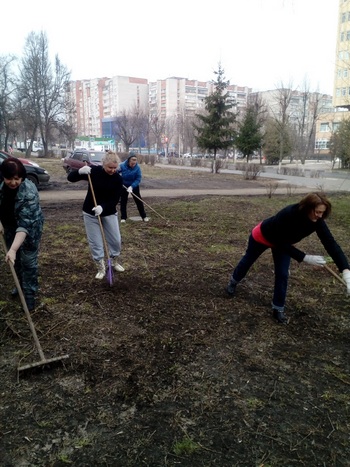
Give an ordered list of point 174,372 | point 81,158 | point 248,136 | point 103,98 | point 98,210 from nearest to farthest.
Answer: point 174,372, point 98,210, point 81,158, point 248,136, point 103,98

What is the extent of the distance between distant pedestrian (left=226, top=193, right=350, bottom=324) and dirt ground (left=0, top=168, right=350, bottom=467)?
498 millimetres

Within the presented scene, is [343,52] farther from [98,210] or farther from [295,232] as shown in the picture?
[98,210]

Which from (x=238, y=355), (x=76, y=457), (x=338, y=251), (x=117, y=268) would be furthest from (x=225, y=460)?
(x=117, y=268)

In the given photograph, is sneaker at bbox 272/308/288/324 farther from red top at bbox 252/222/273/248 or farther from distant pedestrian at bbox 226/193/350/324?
red top at bbox 252/222/273/248

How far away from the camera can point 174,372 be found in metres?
2.86

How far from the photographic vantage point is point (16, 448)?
2.14 metres

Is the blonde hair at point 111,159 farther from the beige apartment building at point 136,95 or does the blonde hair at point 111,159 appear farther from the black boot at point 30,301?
the beige apartment building at point 136,95

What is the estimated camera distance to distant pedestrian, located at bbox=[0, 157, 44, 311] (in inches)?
131

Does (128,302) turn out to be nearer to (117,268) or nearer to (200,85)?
(117,268)

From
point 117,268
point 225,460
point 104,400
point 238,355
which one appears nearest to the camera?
point 225,460

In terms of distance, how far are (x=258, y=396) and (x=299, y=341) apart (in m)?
0.97

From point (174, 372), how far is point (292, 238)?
1695 millimetres

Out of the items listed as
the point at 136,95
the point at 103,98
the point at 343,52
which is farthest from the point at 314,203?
the point at 103,98

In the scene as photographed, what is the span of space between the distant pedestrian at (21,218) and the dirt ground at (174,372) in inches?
18.4
